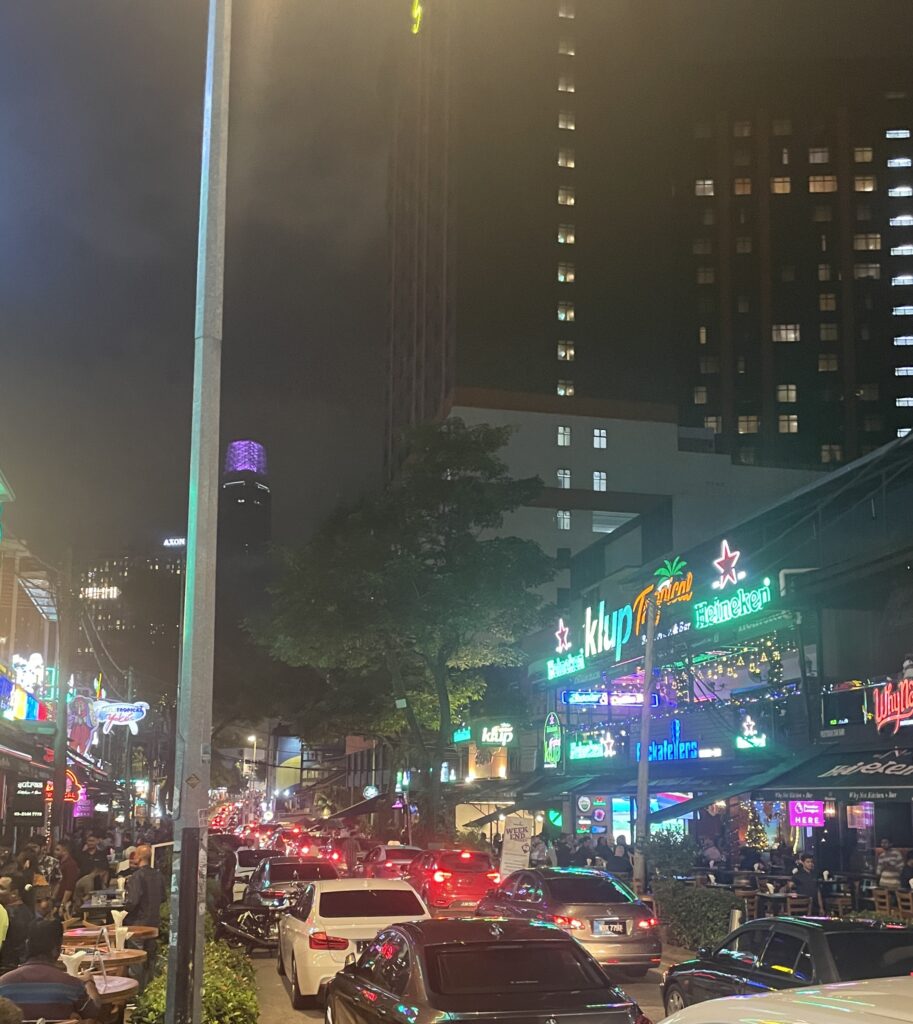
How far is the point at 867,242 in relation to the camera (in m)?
102

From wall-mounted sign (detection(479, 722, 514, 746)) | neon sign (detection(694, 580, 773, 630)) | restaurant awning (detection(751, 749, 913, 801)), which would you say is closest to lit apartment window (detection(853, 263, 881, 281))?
wall-mounted sign (detection(479, 722, 514, 746))

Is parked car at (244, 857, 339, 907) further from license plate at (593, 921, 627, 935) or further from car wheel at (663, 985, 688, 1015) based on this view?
car wheel at (663, 985, 688, 1015)

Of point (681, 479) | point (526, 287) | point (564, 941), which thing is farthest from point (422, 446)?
point (526, 287)

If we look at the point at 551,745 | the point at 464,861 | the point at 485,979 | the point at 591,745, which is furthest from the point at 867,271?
the point at 485,979

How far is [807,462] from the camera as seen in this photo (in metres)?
98.9

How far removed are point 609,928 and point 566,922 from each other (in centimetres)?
61

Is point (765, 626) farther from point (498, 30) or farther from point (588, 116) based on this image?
point (498, 30)

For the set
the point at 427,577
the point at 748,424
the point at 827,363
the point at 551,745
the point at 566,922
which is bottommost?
the point at 566,922

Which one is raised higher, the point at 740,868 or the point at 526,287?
the point at 526,287

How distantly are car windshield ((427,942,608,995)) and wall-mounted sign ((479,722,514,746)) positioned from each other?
4175cm

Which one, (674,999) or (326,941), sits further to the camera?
(326,941)

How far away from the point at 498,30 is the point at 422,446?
223 ft

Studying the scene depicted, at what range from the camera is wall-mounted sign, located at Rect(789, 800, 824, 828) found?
26500 mm

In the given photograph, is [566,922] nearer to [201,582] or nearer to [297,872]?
[297,872]
